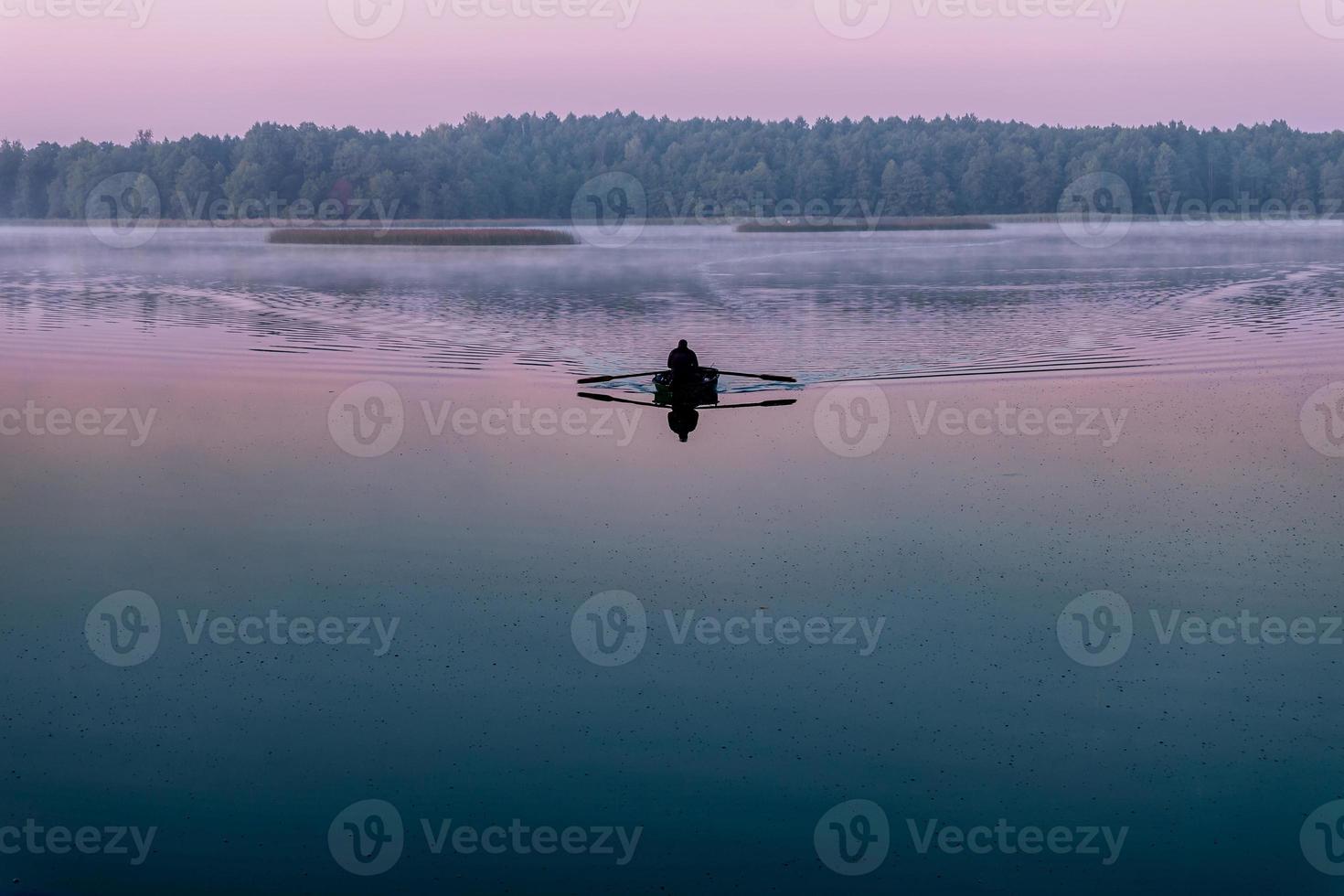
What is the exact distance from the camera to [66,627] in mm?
16656

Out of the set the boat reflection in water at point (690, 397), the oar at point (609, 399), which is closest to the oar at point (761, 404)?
the boat reflection in water at point (690, 397)

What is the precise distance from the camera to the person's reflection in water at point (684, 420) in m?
29.6

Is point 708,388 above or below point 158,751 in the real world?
above

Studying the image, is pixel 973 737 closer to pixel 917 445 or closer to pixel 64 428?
pixel 917 445

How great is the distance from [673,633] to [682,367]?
645 inches

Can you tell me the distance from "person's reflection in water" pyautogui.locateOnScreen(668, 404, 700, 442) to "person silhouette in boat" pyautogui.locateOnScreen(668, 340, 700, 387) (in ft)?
2.02

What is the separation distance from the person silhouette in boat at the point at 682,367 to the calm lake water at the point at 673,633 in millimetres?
994

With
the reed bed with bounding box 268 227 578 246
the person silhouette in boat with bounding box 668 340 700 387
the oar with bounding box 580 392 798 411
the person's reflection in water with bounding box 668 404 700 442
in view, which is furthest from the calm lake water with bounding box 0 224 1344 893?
the reed bed with bounding box 268 227 578 246

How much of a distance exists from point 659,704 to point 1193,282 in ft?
226

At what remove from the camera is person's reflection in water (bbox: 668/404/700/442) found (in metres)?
29.6

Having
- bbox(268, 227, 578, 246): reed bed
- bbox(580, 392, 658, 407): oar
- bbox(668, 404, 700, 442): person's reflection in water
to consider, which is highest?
bbox(268, 227, 578, 246): reed bed

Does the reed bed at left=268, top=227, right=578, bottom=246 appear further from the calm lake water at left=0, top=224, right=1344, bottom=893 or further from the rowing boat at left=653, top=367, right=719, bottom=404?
the calm lake water at left=0, top=224, right=1344, bottom=893

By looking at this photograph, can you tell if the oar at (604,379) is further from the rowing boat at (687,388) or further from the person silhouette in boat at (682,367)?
the person silhouette in boat at (682,367)

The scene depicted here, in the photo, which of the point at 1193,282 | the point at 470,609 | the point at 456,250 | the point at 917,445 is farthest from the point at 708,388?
the point at 456,250
